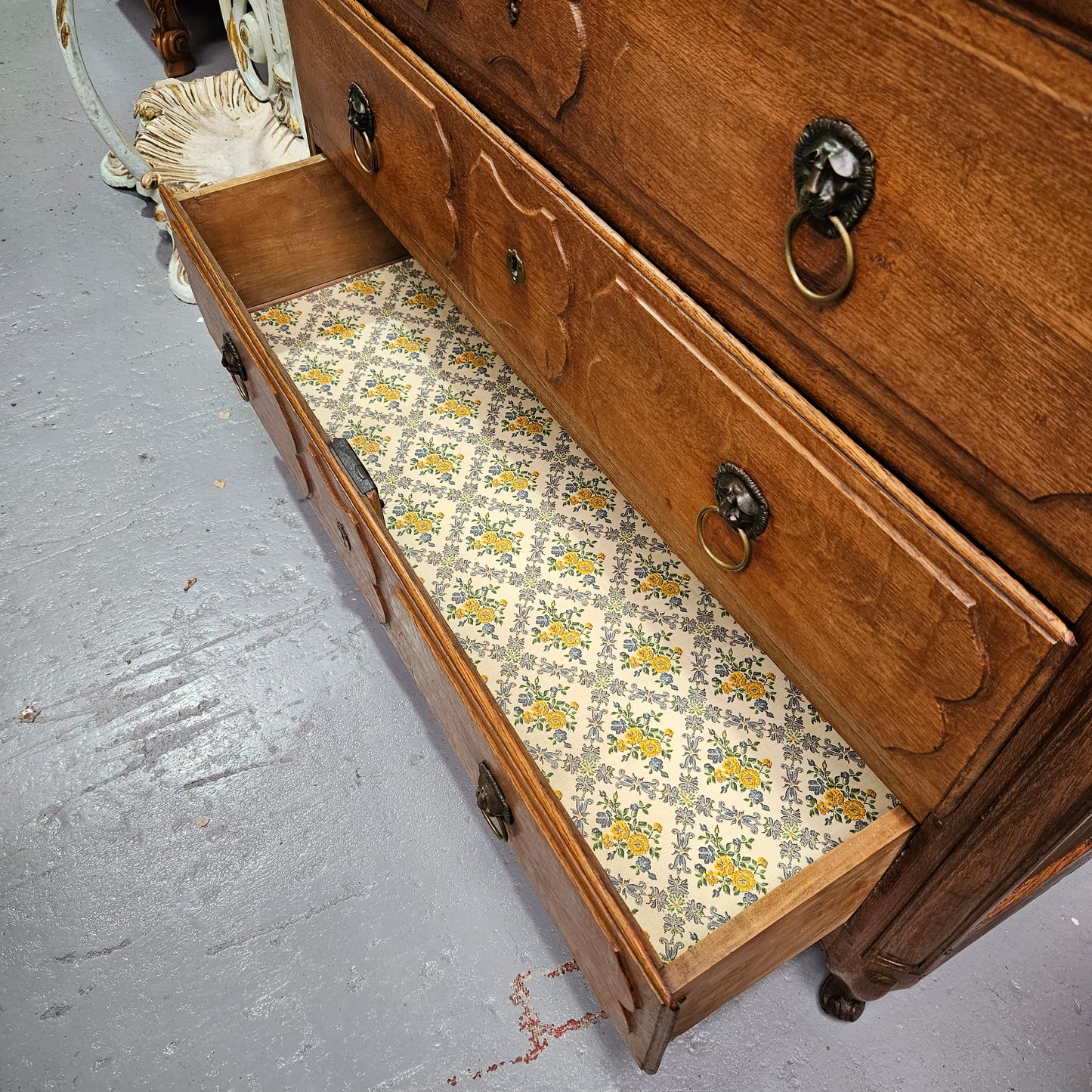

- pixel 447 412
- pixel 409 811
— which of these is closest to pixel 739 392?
pixel 447 412

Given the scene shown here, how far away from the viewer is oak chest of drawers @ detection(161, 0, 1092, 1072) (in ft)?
1.51

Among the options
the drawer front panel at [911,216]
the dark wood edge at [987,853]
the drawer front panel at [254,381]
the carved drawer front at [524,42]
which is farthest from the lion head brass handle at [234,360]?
the dark wood edge at [987,853]

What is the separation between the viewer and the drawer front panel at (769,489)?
535 mm

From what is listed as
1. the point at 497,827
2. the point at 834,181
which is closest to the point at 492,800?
the point at 497,827

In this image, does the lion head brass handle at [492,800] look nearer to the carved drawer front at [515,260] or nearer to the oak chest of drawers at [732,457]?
the oak chest of drawers at [732,457]

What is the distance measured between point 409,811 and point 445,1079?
0.28 m

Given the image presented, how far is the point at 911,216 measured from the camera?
0.47 metres

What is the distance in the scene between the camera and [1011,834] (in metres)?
0.60

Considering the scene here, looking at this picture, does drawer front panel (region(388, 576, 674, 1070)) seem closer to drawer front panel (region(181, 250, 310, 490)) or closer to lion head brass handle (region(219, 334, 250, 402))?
drawer front panel (region(181, 250, 310, 490))

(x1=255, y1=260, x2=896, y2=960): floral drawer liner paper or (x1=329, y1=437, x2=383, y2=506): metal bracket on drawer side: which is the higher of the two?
(x1=329, y1=437, x2=383, y2=506): metal bracket on drawer side

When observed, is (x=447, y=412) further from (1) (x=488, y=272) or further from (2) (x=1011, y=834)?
(2) (x=1011, y=834)

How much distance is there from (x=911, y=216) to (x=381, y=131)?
698 mm

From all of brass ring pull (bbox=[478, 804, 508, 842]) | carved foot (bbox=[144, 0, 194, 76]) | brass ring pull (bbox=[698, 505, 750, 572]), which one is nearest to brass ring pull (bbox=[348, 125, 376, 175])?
brass ring pull (bbox=[698, 505, 750, 572])

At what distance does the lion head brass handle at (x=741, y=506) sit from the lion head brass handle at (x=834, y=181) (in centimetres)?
16
